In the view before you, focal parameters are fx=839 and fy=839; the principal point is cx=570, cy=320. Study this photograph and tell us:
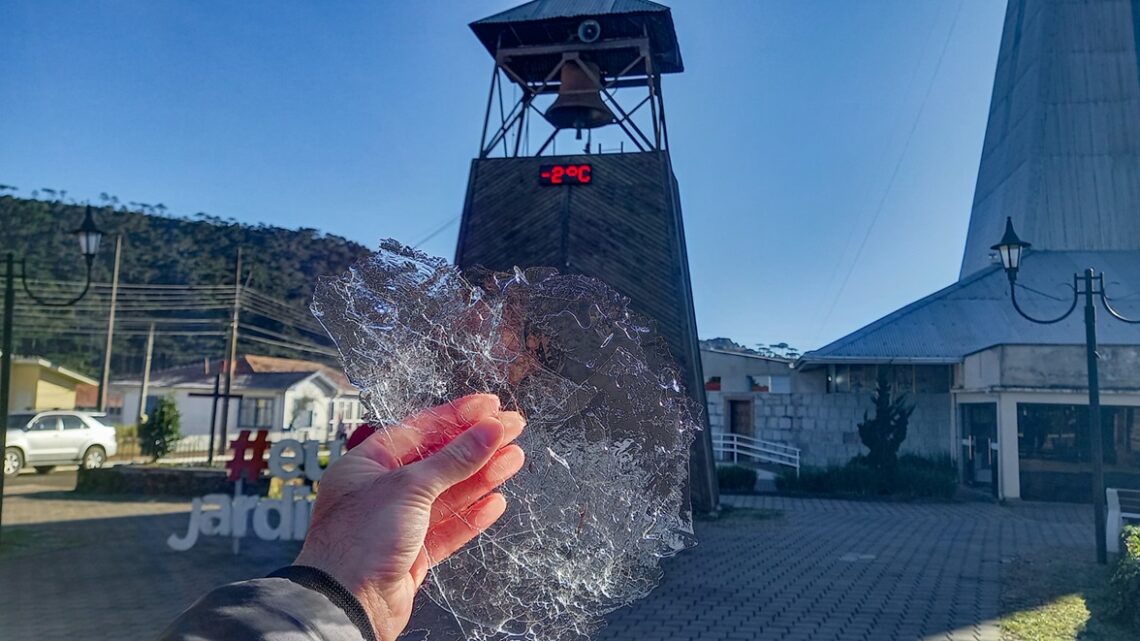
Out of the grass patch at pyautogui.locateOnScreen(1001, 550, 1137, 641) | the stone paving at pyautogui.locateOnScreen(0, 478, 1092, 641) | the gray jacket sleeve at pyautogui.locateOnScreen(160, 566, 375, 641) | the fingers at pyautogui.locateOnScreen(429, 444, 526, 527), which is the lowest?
the stone paving at pyautogui.locateOnScreen(0, 478, 1092, 641)

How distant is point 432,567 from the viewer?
131cm

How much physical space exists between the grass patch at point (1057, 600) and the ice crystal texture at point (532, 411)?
22.0 feet

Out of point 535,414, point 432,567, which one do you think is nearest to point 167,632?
point 432,567

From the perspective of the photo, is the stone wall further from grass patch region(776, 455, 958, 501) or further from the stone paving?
the stone paving

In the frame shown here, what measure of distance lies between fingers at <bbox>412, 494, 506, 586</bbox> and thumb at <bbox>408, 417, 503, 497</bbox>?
187 mm

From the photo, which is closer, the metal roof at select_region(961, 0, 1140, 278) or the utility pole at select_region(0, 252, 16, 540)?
the utility pole at select_region(0, 252, 16, 540)

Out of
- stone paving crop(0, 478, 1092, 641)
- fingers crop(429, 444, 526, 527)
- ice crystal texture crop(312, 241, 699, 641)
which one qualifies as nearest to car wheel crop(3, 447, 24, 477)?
stone paving crop(0, 478, 1092, 641)

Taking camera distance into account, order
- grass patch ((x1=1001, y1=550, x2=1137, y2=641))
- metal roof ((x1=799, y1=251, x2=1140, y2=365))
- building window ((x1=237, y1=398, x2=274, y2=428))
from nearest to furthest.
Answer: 1. grass patch ((x1=1001, y1=550, x2=1137, y2=641))
2. metal roof ((x1=799, y1=251, x2=1140, y2=365))
3. building window ((x1=237, y1=398, x2=274, y2=428))

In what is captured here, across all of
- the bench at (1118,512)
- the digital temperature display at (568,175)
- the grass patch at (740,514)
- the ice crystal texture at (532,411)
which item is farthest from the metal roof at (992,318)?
the ice crystal texture at (532,411)

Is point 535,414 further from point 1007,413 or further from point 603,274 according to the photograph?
point 1007,413

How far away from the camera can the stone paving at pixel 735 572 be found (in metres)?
7.22

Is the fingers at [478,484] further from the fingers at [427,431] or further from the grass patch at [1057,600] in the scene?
the grass patch at [1057,600]

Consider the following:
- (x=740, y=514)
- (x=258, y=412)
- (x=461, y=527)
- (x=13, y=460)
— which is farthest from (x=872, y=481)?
→ (x=258, y=412)

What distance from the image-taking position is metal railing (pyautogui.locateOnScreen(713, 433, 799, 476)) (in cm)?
2330
